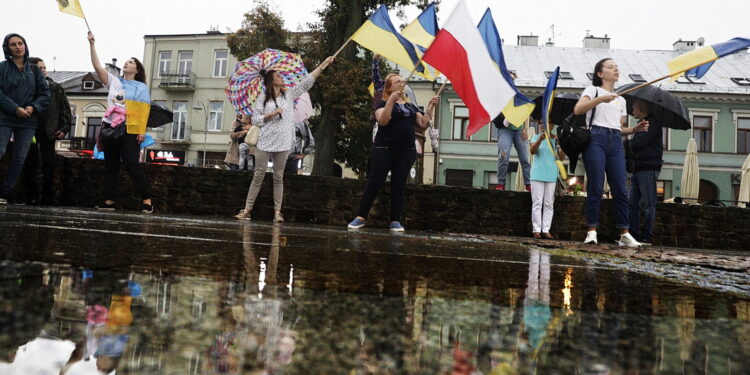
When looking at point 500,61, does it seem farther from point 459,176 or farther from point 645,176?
point 459,176

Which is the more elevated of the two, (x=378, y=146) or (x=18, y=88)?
(x=18, y=88)

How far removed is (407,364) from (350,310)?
0.97ft

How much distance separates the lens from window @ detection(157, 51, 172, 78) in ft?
108

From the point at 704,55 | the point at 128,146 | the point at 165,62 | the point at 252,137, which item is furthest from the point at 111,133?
→ the point at 165,62

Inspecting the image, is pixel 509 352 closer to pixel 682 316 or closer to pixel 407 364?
pixel 407 364

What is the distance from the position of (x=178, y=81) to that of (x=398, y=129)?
30494 mm

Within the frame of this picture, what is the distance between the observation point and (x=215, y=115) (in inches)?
1241

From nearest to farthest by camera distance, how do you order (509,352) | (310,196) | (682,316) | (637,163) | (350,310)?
(509,352) < (350,310) < (682,316) < (637,163) < (310,196)

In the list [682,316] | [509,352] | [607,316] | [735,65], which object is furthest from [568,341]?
[735,65]

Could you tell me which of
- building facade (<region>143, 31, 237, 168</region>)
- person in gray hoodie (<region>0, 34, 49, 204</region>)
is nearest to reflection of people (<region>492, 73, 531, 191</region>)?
person in gray hoodie (<region>0, 34, 49, 204</region>)

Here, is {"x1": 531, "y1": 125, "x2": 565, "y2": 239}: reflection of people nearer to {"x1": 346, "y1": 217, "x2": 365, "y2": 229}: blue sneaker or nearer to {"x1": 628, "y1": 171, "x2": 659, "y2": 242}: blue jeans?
{"x1": 628, "y1": 171, "x2": 659, "y2": 242}: blue jeans

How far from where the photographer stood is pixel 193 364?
1.70 feet

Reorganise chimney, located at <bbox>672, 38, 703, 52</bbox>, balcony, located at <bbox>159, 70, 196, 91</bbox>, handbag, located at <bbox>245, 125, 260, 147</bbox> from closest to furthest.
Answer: handbag, located at <bbox>245, 125, 260, 147</bbox>, chimney, located at <bbox>672, 38, 703, 52</bbox>, balcony, located at <bbox>159, 70, 196, 91</bbox>

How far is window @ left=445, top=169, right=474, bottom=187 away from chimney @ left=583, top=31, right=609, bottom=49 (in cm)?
1258
